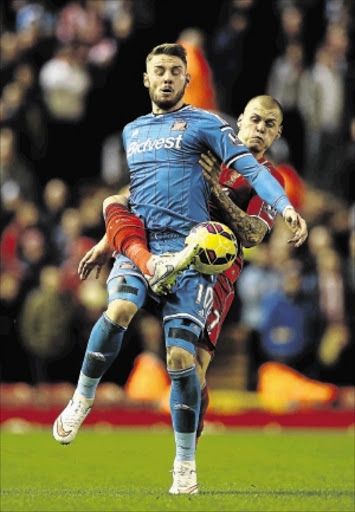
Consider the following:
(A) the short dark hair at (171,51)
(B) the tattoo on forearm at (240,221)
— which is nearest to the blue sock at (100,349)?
(B) the tattoo on forearm at (240,221)

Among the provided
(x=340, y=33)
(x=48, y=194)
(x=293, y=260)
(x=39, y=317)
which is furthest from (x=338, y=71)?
(x=39, y=317)

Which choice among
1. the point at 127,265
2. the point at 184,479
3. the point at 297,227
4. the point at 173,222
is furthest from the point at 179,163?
the point at 184,479

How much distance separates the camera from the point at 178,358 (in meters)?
6.16

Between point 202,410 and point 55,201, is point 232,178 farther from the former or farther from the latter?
point 55,201

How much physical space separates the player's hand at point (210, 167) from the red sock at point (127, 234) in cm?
50

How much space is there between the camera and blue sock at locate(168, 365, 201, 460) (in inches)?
248

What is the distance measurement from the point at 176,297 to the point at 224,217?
2.50 feet

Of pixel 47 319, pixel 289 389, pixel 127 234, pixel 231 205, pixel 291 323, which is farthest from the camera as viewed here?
pixel 289 389

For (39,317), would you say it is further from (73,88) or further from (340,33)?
(340,33)

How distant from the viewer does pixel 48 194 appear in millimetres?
13906

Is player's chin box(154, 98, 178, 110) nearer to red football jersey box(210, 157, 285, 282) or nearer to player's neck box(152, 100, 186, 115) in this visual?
player's neck box(152, 100, 186, 115)

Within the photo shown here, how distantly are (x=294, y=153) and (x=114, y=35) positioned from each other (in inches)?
125

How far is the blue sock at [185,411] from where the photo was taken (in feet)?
20.6

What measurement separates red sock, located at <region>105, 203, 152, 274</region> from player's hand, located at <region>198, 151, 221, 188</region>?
0.50 metres
